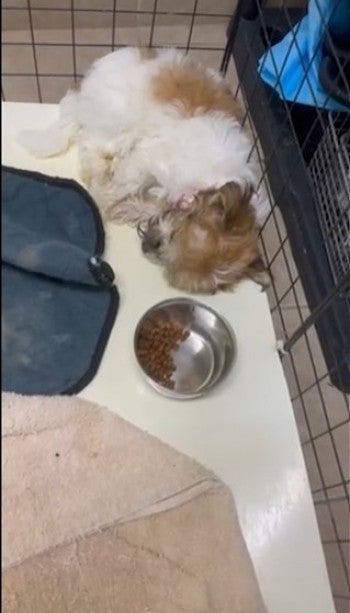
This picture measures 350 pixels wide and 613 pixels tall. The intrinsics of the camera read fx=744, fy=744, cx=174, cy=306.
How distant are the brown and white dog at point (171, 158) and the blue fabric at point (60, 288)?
0.12m

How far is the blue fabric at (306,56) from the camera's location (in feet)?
6.25

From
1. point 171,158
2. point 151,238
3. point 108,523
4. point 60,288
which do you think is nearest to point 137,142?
point 171,158

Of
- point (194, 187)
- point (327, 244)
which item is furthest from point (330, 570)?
point (194, 187)

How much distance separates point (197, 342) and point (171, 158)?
1.53 feet

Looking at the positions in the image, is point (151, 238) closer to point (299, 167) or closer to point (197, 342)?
point (197, 342)

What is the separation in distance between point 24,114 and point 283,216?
77 centimetres

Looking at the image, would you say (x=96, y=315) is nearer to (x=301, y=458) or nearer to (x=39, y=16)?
(x=301, y=458)

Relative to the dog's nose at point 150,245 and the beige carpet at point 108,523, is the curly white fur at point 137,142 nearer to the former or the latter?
the dog's nose at point 150,245

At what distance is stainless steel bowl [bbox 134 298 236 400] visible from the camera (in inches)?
70.3

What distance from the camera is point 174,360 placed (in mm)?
1795

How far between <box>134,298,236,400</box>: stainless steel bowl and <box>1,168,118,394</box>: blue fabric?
0.43 ft

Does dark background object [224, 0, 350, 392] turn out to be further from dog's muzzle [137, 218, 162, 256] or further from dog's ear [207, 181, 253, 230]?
dog's muzzle [137, 218, 162, 256]

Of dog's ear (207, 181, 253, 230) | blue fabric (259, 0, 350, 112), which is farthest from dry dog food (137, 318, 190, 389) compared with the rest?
blue fabric (259, 0, 350, 112)

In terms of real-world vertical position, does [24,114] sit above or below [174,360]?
above
